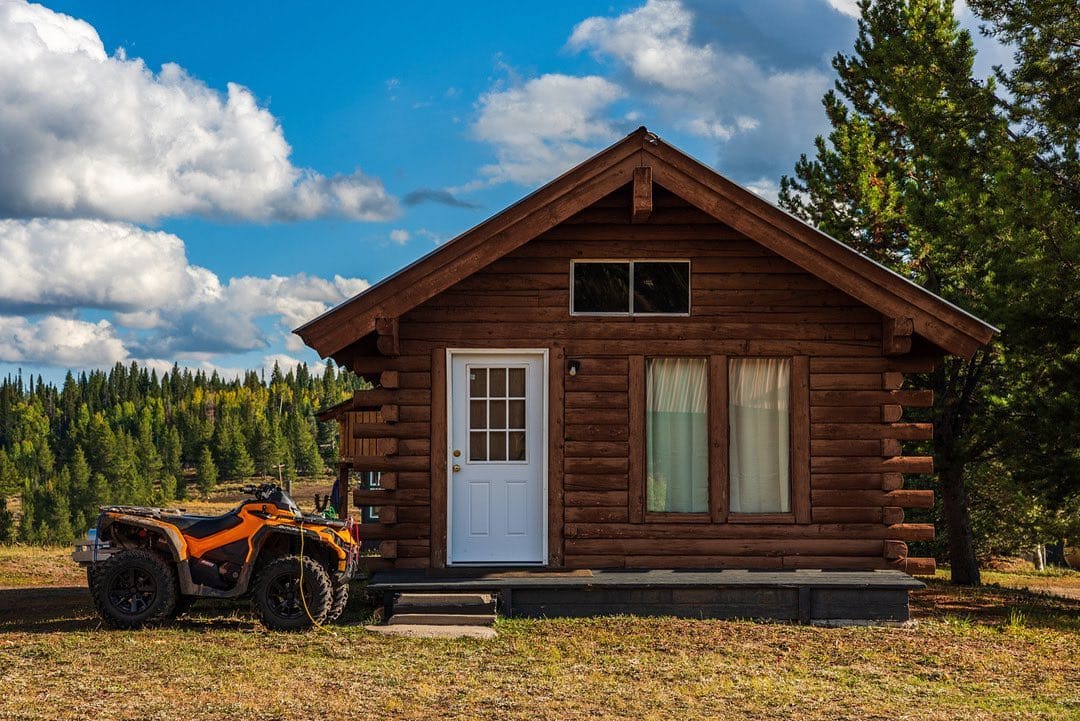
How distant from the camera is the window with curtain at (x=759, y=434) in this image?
1154 centimetres

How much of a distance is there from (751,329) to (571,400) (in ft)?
6.89

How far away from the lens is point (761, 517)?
450 inches

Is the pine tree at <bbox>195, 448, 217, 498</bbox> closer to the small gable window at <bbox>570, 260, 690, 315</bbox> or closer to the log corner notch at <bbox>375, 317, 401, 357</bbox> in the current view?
the log corner notch at <bbox>375, 317, 401, 357</bbox>

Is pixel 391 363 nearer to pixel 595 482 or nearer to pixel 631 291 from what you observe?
pixel 595 482

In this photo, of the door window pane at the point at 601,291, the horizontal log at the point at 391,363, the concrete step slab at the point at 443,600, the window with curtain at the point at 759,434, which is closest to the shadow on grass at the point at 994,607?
the window with curtain at the point at 759,434

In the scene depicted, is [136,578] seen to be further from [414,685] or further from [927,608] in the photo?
[927,608]

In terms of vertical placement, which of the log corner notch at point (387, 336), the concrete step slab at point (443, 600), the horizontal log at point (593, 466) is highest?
the log corner notch at point (387, 336)

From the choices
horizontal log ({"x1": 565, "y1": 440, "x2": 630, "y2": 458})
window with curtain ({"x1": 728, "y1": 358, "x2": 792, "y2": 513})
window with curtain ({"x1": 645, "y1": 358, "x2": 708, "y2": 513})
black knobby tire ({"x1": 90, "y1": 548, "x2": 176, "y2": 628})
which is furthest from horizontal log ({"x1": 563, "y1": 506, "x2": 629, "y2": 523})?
black knobby tire ({"x1": 90, "y1": 548, "x2": 176, "y2": 628})

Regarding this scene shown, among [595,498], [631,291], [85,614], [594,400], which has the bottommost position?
[85,614]

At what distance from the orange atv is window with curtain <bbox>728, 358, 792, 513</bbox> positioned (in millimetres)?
4458

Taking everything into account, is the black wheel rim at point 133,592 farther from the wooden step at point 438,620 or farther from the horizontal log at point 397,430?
the horizontal log at point 397,430

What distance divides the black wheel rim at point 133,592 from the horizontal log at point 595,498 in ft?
13.9

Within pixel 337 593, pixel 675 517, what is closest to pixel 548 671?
pixel 337 593

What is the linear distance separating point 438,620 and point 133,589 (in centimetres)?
280
